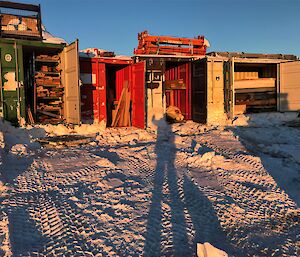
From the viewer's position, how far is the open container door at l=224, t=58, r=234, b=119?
47.8 feet

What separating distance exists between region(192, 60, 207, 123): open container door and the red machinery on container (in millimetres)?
1754

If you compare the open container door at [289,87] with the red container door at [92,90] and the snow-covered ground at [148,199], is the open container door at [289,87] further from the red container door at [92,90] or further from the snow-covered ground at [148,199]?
the red container door at [92,90]

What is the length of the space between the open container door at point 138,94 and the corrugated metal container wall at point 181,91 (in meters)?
2.87

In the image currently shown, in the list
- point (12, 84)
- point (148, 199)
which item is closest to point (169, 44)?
point (12, 84)

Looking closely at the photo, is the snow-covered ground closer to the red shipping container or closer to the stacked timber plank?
the stacked timber plank

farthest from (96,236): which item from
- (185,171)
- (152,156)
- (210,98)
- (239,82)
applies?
(239,82)

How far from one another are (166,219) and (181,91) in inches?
480

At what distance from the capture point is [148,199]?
5316 millimetres

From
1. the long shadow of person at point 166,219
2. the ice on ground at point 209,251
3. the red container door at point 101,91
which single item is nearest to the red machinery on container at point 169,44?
the red container door at point 101,91

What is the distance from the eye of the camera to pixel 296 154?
27.8ft

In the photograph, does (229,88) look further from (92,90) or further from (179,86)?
(92,90)

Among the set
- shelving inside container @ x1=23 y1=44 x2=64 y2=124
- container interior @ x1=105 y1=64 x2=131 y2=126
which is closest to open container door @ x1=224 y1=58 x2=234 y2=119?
container interior @ x1=105 y1=64 x2=131 y2=126

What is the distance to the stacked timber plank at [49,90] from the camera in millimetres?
12742

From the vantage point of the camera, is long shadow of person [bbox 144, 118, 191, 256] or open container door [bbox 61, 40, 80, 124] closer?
long shadow of person [bbox 144, 118, 191, 256]
